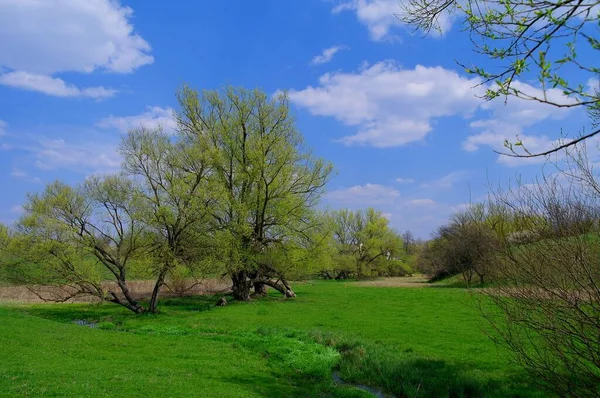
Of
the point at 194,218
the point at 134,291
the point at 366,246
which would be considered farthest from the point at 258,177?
the point at 366,246

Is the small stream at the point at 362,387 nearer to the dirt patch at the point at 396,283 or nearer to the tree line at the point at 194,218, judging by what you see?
the tree line at the point at 194,218

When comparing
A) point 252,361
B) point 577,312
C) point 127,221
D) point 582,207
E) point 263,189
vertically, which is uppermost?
point 263,189

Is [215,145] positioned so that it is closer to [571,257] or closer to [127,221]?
[127,221]

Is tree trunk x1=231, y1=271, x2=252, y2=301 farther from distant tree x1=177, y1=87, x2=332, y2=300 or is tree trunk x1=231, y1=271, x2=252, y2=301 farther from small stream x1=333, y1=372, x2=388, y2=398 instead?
small stream x1=333, y1=372, x2=388, y2=398

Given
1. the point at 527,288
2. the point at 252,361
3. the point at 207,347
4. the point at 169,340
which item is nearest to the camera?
the point at 527,288

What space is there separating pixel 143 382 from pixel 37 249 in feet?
62.9

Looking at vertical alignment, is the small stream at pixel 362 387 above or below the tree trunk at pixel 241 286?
below

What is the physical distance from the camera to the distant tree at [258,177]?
35250mm

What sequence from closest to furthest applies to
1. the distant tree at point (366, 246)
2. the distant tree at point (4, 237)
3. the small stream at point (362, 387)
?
the small stream at point (362, 387)
the distant tree at point (4, 237)
the distant tree at point (366, 246)

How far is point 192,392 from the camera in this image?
10.5 m

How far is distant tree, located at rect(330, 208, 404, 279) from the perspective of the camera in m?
82.6

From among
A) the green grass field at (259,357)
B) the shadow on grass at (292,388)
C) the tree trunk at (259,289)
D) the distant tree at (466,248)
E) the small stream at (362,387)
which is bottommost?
the small stream at (362,387)

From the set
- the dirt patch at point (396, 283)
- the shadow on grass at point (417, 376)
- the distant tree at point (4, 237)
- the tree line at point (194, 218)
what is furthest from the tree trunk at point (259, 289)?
the shadow on grass at point (417, 376)

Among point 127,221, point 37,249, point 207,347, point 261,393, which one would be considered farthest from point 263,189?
point 261,393
